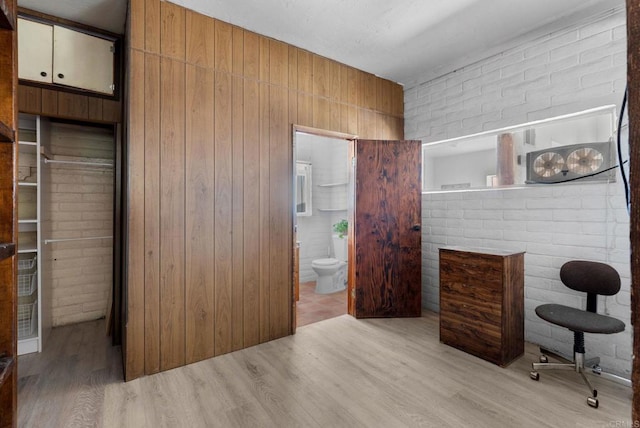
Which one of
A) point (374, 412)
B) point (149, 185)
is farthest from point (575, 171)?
point (149, 185)

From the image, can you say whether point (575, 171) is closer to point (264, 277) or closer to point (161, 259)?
point (264, 277)

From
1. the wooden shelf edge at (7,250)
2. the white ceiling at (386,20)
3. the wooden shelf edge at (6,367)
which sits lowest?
the wooden shelf edge at (6,367)

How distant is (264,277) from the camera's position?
2756mm

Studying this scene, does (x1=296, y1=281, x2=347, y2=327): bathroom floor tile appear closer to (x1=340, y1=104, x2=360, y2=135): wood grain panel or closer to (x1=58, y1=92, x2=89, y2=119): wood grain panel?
(x1=340, y1=104, x2=360, y2=135): wood grain panel

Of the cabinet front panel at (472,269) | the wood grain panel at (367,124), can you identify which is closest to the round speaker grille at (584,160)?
the cabinet front panel at (472,269)

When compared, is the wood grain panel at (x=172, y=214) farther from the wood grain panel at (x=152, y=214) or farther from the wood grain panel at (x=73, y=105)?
the wood grain panel at (x=73, y=105)

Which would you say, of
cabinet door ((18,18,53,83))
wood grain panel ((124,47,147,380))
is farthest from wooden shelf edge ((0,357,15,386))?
cabinet door ((18,18,53,83))

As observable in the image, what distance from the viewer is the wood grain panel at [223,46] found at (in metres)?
2.49

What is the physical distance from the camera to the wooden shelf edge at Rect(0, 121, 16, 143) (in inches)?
31.5

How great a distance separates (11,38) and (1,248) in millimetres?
614

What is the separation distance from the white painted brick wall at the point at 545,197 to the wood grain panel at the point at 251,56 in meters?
2.03

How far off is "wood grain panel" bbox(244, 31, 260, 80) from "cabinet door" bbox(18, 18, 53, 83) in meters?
1.51

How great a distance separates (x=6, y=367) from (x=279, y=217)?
2.14 meters

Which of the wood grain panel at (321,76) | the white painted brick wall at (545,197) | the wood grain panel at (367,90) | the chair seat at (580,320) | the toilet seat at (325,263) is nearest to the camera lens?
the chair seat at (580,320)
